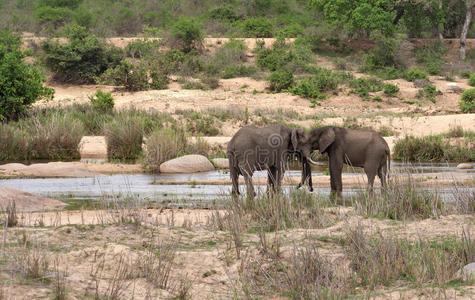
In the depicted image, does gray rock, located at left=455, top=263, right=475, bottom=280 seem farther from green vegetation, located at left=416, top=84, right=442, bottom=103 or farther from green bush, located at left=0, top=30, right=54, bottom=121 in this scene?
green vegetation, located at left=416, top=84, right=442, bottom=103

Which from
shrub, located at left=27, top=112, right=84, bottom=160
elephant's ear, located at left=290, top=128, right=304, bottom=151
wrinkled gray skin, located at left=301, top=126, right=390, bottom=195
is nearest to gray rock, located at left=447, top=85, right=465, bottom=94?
shrub, located at left=27, top=112, right=84, bottom=160

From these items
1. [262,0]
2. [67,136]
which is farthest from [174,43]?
[67,136]

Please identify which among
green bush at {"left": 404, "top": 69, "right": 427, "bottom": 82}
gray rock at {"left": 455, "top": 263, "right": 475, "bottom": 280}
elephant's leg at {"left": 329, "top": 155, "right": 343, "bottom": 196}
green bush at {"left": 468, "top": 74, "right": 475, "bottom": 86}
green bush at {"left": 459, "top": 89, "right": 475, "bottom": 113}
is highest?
gray rock at {"left": 455, "top": 263, "right": 475, "bottom": 280}

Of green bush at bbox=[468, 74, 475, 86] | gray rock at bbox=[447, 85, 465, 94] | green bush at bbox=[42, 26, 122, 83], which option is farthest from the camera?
green bush at bbox=[468, 74, 475, 86]

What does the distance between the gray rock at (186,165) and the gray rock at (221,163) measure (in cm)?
55

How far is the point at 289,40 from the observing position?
146 ft

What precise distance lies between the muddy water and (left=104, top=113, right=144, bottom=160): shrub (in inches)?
93.3

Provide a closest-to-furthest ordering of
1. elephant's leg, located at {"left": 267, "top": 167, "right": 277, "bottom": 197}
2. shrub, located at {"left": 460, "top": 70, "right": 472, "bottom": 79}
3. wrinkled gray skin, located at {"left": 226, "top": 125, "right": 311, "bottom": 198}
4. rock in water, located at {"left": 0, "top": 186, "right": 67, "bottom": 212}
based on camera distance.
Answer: elephant's leg, located at {"left": 267, "top": 167, "right": 277, "bottom": 197} → rock in water, located at {"left": 0, "top": 186, "right": 67, "bottom": 212} → wrinkled gray skin, located at {"left": 226, "top": 125, "right": 311, "bottom": 198} → shrub, located at {"left": 460, "top": 70, "right": 472, "bottom": 79}

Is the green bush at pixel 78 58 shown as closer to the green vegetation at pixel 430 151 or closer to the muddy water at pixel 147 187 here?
the green vegetation at pixel 430 151

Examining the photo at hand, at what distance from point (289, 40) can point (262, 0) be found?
38.5 ft

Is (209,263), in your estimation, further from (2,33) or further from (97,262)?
(2,33)

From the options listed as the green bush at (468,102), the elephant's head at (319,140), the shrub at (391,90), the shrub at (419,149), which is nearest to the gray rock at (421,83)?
the shrub at (391,90)

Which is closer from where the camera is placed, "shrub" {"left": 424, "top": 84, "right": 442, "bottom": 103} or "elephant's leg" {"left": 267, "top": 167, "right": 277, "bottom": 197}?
"elephant's leg" {"left": 267, "top": 167, "right": 277, "bottom": 197}

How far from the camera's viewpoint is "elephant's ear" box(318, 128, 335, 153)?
11883mm
